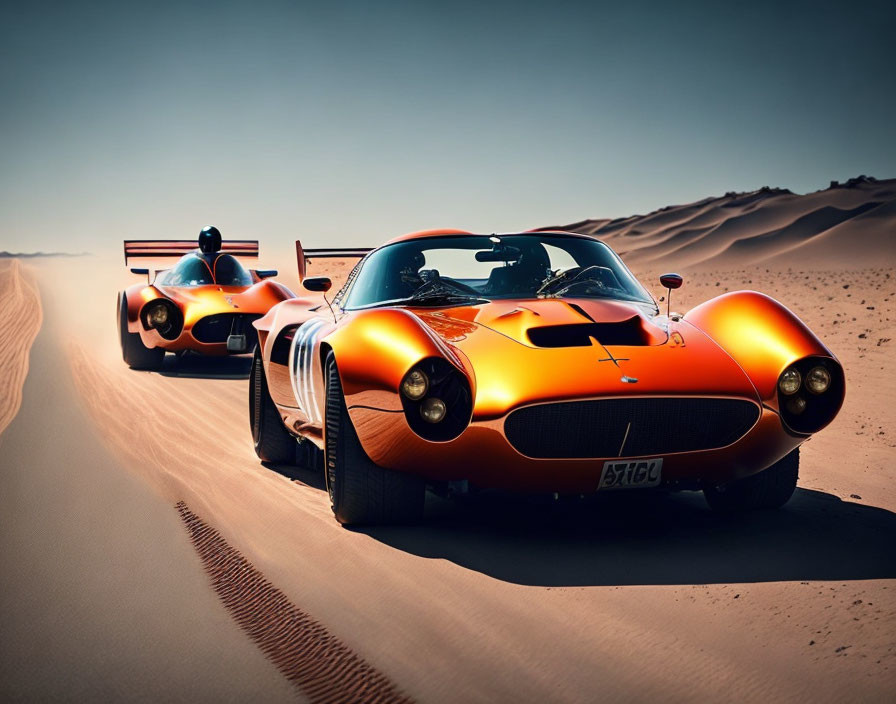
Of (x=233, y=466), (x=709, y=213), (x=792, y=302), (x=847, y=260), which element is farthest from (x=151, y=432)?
(x=709, y=213)

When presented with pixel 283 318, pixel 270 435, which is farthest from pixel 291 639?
pixel 283 318

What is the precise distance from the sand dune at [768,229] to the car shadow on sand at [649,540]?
4819 centimetres

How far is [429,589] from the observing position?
3.82 meters

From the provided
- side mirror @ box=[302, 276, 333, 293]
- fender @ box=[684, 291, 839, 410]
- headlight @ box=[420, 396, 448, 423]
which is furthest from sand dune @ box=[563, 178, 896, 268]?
headlight @ box=[420, 396, 448, 423]

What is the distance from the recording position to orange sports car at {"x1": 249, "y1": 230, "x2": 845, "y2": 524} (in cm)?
406

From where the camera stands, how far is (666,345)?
4.48 meters

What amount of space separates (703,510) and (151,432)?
4.39m

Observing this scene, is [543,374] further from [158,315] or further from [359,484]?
[158,315]

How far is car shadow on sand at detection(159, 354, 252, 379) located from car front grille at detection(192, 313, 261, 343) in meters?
0.42

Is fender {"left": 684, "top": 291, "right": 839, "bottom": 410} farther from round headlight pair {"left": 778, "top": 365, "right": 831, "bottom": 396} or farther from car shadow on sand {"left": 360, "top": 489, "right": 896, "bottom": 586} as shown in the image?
car shadow on sand {"left": 360, "top": 489, "right": 896, "bottom": 586}

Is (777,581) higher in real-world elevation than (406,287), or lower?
lower

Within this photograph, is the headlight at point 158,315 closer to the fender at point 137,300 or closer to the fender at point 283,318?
the fender at point 137,300

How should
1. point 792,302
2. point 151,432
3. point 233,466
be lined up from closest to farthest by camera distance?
1. point 233,466
2. point 151,432
3. point 792,302

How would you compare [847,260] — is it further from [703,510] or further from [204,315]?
[703,510]
